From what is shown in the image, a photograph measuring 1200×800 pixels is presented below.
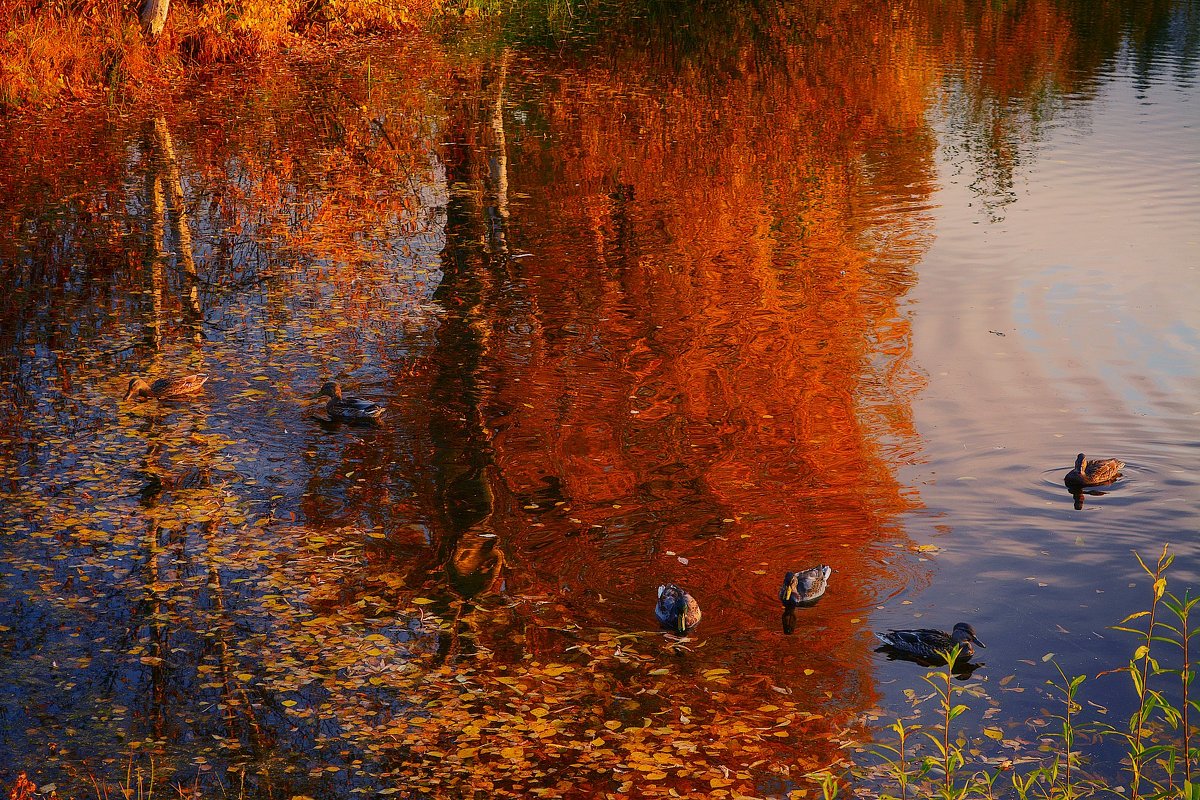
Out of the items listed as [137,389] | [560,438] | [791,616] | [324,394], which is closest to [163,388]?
[137,389]

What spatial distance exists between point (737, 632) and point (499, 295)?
5.56m

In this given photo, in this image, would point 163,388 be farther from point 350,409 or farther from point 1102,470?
point 1102,470

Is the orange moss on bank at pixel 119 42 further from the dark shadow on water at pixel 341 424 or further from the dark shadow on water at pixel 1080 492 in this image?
the dark shadow on water at pixel 1080 492

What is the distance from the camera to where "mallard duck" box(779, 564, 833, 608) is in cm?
623

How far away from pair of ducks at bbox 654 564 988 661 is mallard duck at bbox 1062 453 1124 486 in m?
1.99

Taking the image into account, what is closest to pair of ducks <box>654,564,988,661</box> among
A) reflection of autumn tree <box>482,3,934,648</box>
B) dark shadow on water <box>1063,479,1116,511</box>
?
reflection of autumn tree <box>482,3,934,648</box>

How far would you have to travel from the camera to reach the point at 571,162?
1558 cm

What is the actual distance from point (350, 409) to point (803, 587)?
3574mm

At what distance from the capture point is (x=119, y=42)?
18516 mm

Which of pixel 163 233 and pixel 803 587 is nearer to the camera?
pixel 803 587

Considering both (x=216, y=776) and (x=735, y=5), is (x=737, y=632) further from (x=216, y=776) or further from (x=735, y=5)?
(x=735, y=5)

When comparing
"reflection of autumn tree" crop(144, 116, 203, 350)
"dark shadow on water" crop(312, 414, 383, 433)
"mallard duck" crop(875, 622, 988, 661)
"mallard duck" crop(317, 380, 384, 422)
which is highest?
"reflection of autumn tree" crop(144, 116, 203, 350)

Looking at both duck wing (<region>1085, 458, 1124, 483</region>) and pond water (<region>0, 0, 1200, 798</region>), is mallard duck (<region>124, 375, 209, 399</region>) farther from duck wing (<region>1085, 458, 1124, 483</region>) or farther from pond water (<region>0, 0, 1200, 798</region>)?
duck wing (<region>1085, 458, 1124, 483</region>)

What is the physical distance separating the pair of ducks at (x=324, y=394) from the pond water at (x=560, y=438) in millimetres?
102
